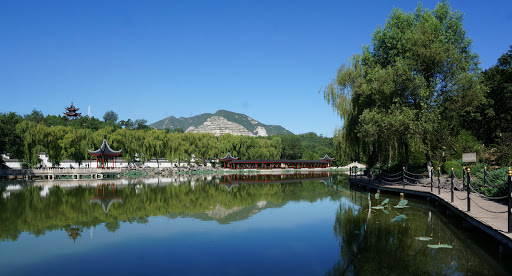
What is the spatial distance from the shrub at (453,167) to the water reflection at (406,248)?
7240 millimetres

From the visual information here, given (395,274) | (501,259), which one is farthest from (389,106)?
(395,274)

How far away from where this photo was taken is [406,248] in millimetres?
8898

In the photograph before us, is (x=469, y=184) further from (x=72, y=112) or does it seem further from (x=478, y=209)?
(x=72, y=112)

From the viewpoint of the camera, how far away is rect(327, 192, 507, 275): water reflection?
7.38 m

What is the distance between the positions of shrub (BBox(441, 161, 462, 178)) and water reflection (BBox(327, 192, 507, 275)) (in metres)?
7.24

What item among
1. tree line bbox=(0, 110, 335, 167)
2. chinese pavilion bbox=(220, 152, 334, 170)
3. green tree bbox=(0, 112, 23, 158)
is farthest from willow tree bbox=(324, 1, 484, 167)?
green tree bbox=(0, 112, 23, 158)

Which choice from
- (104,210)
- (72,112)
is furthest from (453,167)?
(72,112)

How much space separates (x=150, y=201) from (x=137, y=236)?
8701mm

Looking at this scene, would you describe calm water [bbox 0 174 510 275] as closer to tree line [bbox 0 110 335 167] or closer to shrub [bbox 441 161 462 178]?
shrub [bbox 441 161 462 178]

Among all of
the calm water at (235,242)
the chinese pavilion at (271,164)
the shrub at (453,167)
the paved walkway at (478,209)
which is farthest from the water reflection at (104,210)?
the chinese pavilion at (271,164)

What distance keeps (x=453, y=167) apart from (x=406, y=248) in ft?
46.9

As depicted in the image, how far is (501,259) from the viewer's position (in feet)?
25.6

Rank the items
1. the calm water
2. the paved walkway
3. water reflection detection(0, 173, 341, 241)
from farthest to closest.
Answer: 1. water reflection detection(0, 173, 341, 241)
2. the paved walkway
3. the calm water

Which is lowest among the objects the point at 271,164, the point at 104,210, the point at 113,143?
the point at 271,164
